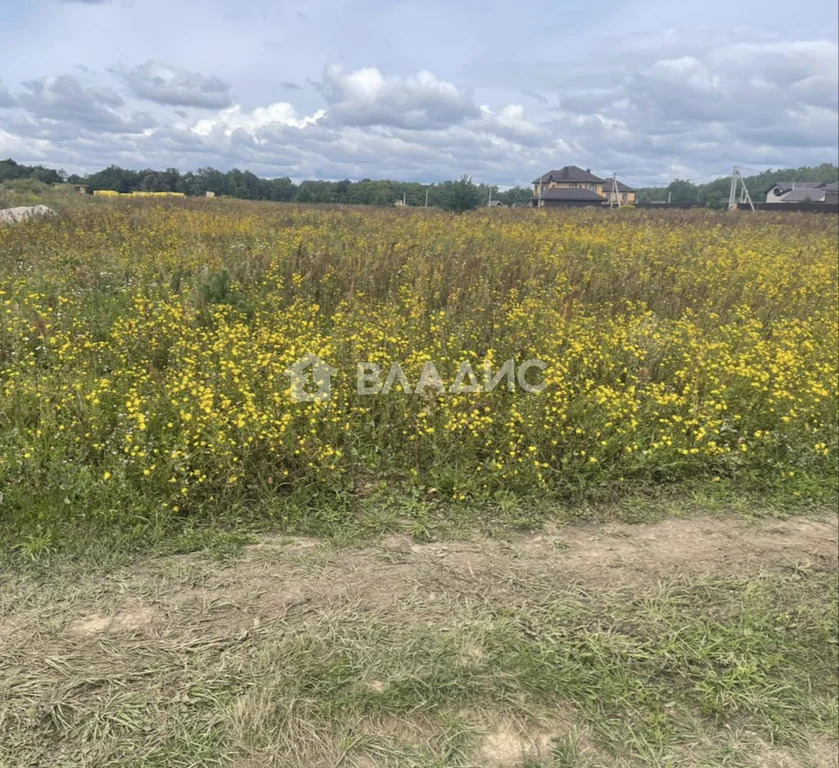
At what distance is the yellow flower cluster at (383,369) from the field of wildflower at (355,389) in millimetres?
21

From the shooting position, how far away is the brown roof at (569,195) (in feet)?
236

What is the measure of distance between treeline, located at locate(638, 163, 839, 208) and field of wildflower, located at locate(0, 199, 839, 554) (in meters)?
76.5

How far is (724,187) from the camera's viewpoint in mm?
84062

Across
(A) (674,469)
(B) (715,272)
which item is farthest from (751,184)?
(A) (674,469)

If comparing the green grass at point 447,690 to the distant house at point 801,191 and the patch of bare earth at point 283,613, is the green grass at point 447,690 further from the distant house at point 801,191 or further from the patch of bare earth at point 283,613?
the distant house at point 801,191

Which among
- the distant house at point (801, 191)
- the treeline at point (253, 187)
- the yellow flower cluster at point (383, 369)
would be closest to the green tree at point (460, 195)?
the yellow flower cluster at point (383, 369)

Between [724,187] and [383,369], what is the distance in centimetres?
9696

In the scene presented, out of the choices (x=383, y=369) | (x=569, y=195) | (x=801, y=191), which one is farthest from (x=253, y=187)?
(x=801, y=191)

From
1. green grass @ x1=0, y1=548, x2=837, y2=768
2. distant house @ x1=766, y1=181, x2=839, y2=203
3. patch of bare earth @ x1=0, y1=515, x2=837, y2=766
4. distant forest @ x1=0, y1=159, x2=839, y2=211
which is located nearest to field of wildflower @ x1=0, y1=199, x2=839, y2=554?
patch of bare earth @ x1=0, y1=515, x2=837, y2=766

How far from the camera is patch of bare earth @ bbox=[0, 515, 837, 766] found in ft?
6.51

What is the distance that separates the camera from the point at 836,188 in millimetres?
68062

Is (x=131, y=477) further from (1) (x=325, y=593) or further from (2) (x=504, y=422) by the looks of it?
(2) (x=504, y=422)
